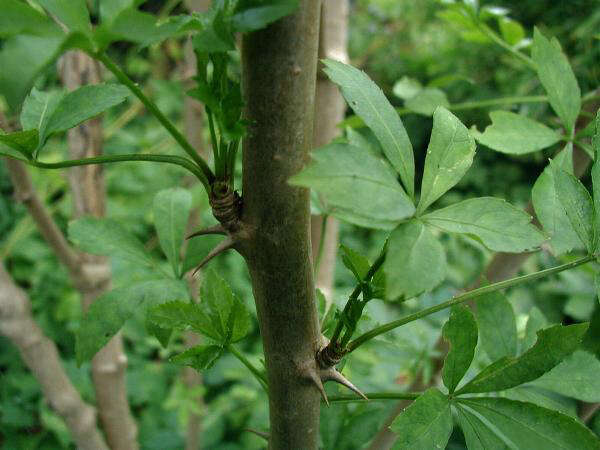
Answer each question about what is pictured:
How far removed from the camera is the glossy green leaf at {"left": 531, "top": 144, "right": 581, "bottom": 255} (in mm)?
356

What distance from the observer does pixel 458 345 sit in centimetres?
33

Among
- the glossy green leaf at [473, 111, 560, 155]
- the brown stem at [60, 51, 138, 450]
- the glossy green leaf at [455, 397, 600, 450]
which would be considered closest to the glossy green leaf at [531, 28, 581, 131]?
the glossy green leaf at [473, 111, 560, 155]

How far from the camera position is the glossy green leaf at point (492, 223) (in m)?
0.27

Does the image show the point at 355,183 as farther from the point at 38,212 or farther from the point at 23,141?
the point at 38,212

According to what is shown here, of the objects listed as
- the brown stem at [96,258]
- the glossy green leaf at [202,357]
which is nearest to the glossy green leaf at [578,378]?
the glossy green leaf at [202,357]

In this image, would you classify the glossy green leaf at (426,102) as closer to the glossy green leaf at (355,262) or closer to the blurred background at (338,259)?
the blurred background at (338,259)

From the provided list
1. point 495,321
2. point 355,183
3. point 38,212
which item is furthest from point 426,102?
point 38,212

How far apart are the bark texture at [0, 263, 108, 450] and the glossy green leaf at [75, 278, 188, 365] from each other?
320 millimetres

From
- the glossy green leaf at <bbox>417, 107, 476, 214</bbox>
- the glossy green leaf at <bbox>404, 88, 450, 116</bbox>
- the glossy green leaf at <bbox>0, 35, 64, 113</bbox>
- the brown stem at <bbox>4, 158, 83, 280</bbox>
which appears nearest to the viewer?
the glossy green leaf at <bbox>0, 35, 64, 113</bbox>

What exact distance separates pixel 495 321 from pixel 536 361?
0.33ft

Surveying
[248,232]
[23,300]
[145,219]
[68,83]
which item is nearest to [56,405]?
[23,300]

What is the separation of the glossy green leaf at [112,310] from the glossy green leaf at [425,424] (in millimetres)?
192

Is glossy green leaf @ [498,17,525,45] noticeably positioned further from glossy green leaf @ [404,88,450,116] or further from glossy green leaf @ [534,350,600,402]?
glossy green leaf @ [534,350,600,402]

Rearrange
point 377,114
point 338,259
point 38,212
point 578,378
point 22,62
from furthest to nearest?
point 338,259
point 38,212
point 578,378
point 377,114
point 22,62
